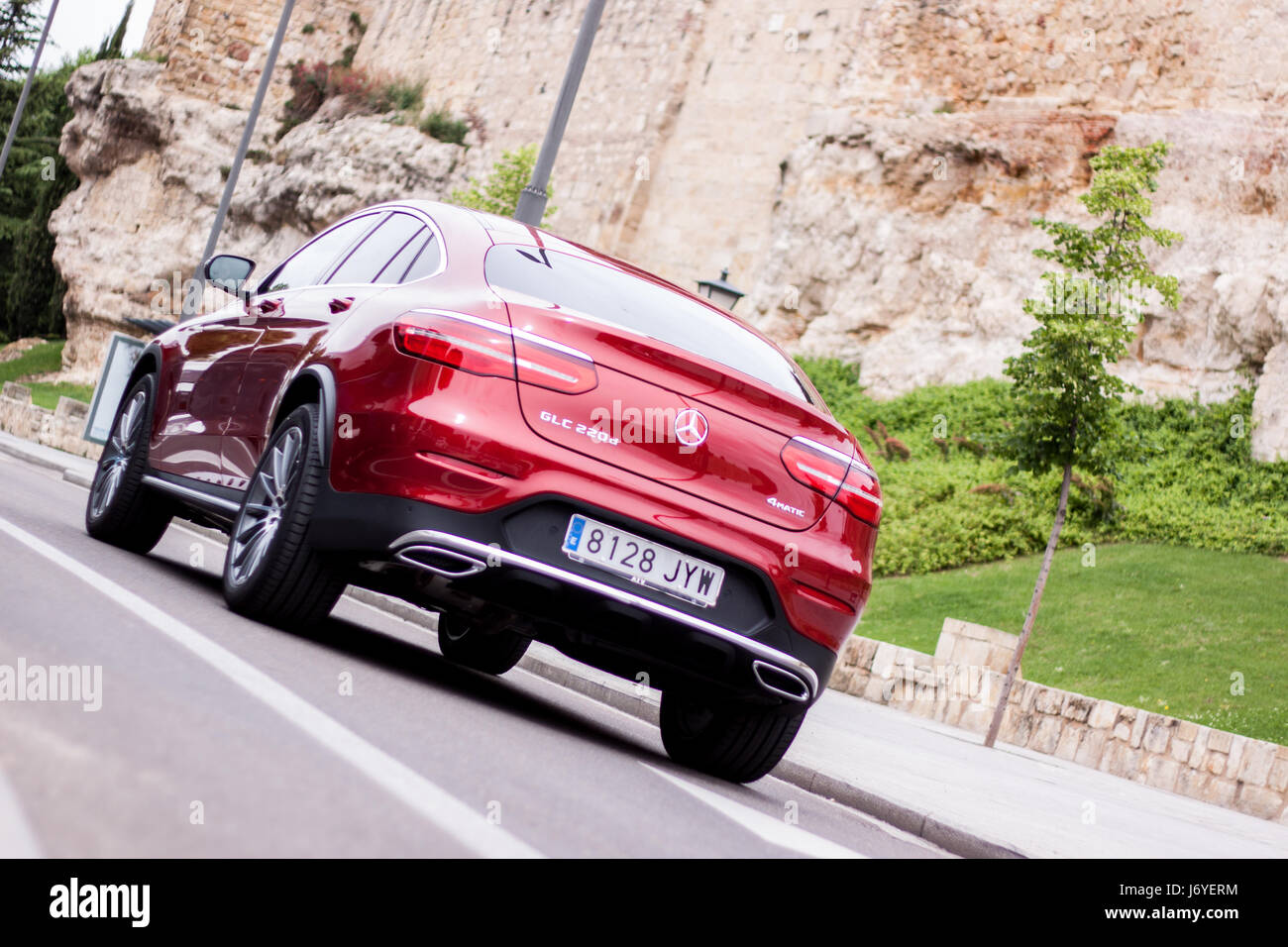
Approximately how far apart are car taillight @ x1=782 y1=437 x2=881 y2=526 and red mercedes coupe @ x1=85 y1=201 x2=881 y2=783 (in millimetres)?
11

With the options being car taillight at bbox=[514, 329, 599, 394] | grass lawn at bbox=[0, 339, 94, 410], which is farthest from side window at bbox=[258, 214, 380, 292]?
grass lawn at bbox=[0, 339, 94, 410]

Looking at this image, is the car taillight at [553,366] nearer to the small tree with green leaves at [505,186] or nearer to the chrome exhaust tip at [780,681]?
the chrome exhaust tip at [780,681]

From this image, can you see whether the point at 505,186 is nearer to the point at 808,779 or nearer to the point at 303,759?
the point at 808,779

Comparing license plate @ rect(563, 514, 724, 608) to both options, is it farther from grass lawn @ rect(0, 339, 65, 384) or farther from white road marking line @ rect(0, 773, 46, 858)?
grass lawn @ rect(0, 339, 65, 384)

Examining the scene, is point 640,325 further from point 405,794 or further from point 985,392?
point 985,392

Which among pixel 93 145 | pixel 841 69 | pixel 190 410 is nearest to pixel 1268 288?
pixel 841 69

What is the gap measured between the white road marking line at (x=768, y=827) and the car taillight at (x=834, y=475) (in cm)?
112

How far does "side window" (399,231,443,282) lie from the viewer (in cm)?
552

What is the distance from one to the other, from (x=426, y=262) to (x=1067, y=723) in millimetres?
10446

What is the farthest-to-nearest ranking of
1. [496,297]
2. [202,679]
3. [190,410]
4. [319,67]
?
1. [319,67]
2. [190,410]
3. [496,297]
4. [202,679]

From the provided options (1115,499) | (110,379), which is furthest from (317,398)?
(110,379)

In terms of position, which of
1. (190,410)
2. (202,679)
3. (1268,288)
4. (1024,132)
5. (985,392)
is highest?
(1024,132)

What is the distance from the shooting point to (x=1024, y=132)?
28.4 metres
